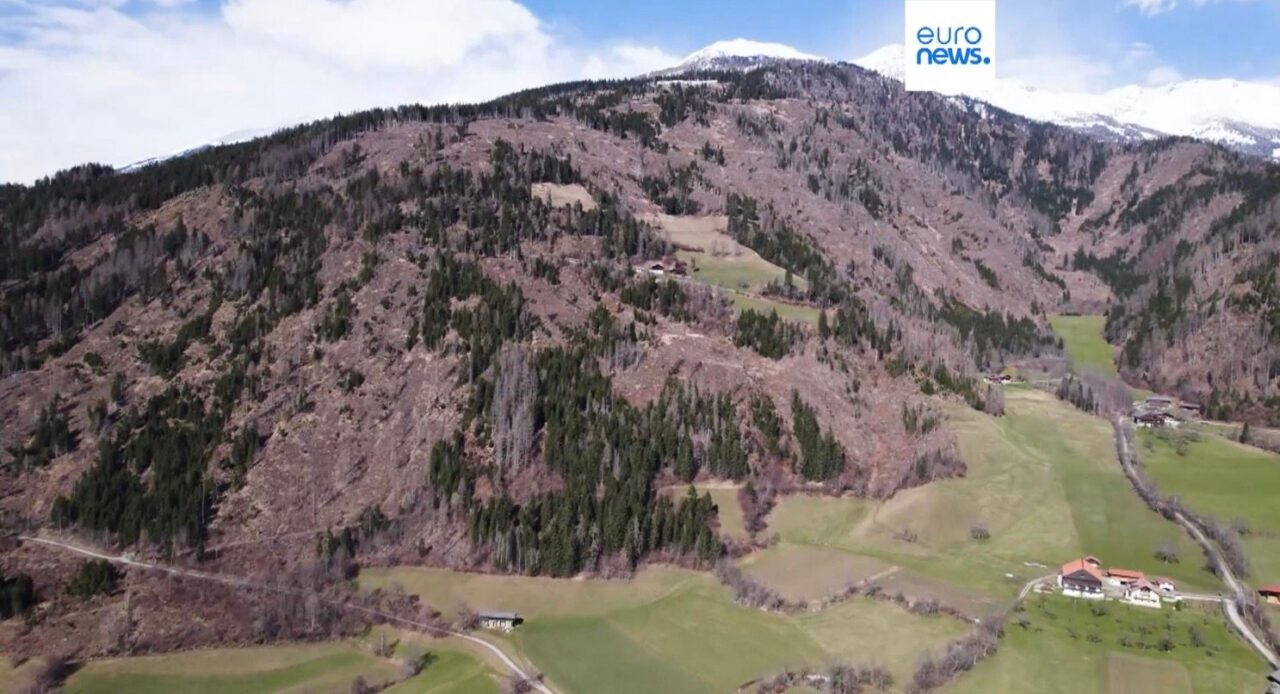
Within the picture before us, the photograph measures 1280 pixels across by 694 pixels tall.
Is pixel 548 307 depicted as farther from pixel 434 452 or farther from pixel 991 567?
pixel 991 567

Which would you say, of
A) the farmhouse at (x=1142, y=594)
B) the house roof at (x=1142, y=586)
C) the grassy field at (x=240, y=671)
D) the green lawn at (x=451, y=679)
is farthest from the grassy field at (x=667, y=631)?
the house roof at (x=1142, y=586)

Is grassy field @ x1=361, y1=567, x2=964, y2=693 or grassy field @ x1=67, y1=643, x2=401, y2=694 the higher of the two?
grassy field @ x1=361, y1=567, x2=964, y2=693

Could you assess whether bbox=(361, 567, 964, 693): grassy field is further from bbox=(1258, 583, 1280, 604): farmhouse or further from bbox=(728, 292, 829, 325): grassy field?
bbox=(728, 292, 829, 325): grassy field

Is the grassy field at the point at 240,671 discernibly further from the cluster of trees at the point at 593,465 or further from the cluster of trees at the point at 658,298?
the cluster of trees at the point at 658,298

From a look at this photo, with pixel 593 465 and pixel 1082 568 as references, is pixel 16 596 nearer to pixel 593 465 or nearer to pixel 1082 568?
pixel 593 465

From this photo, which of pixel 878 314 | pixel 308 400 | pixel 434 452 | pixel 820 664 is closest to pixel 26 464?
pixel 308 400

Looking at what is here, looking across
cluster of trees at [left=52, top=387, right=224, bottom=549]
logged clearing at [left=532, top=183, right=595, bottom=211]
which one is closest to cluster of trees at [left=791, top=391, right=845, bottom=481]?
cluster of trees at [left=52, top=387, right=224, bottom=549]
